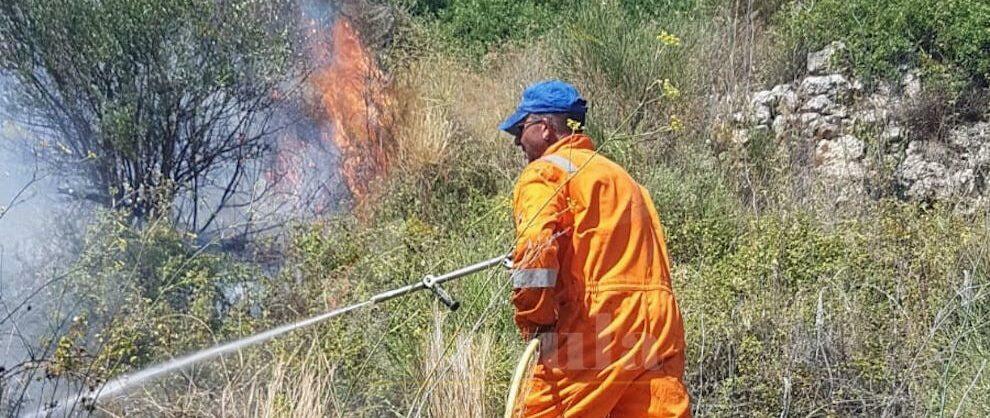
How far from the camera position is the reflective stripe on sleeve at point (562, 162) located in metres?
3.32

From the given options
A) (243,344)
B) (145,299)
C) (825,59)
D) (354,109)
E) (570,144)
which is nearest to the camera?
(570,144)

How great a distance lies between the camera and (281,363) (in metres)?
3.51

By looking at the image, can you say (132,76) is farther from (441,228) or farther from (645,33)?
(645,33)

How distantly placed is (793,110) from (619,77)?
1.38m

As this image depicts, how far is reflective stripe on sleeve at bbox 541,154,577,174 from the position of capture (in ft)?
10.9

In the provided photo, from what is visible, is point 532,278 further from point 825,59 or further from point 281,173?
point 825,59

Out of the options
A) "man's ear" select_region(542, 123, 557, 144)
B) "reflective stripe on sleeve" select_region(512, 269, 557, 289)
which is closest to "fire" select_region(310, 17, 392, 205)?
"man's ear" select_region(542, 123, 557, 144)

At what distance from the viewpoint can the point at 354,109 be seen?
8.24 metres

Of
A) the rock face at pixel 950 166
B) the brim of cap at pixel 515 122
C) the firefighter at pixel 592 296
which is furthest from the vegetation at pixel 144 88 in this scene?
the rock face at pixel 950 166

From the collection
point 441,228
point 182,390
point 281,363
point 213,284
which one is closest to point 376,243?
point 441,228

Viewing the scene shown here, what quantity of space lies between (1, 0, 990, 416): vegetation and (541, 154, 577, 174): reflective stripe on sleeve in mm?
228

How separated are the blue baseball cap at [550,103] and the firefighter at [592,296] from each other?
142 mm

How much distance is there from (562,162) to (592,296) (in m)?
0.45

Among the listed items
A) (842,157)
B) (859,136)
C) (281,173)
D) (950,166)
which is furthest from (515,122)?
(950,166)
